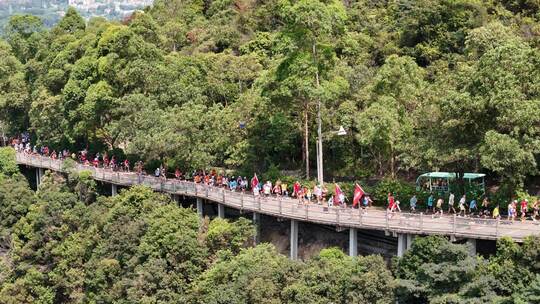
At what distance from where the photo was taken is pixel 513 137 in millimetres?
31328

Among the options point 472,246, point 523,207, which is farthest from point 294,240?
point 523,207

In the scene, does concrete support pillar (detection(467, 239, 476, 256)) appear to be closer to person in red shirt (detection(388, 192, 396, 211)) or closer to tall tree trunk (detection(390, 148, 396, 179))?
person in red shirt (detection(388, 192, 396, 211))

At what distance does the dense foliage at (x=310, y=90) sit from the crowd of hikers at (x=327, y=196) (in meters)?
1.20

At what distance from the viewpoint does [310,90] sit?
3794 cm

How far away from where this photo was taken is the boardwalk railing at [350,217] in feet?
98.2

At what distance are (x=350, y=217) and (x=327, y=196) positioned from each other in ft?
16.0

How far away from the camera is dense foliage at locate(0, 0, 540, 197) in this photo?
107 ft

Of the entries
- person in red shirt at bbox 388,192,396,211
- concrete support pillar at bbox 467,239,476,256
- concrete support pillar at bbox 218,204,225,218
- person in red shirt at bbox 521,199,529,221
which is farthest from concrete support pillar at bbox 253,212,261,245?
person in red shirt at bbox 521,199,529,221

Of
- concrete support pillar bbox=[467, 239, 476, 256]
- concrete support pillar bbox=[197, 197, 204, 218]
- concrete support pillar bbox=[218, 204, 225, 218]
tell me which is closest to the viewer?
concrete support pillar bbox=[467, 239, 476, 256]

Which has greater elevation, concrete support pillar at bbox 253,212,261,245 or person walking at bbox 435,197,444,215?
person walking at bbox 435,197,444,215

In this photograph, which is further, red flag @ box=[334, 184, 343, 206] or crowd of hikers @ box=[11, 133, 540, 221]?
red flag @ box=[334, 184, 343, 206]

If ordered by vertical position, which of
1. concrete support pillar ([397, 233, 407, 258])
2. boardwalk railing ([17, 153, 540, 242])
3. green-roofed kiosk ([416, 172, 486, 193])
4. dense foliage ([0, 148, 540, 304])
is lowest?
dense foliage ([0, 148, 540, 304])

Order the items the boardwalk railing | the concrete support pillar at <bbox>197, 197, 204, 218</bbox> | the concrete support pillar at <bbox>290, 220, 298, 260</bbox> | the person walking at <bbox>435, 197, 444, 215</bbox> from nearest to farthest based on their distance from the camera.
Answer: the boardwalk railing → the person walking at <bbox>435, 197, 444, 215</bbox> → the concrete support pillar at <bbox>290, 220, 298, 260</bbox> → the concrete support pillar at <bbox>197, 197, 204, 218</bbox>

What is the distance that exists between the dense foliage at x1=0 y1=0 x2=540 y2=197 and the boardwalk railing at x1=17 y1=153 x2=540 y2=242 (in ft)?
6.15
